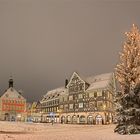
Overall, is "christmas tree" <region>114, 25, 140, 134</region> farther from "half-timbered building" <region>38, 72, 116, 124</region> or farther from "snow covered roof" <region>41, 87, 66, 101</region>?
"half-timbered building" <region>38, 72, 116, 124</region>

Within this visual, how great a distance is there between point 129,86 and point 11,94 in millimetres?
25432

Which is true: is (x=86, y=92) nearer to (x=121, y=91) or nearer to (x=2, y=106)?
(x=2, y=106)

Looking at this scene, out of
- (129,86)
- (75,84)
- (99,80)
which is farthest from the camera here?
(75,84)

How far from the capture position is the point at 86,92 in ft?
150

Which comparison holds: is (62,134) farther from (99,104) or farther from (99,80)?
(99,80)

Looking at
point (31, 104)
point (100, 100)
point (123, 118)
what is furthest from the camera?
point (100, 100)

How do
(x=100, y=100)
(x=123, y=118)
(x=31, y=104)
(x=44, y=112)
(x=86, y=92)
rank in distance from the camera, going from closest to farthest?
1. (x=123, y=118)
2. (x=31, y=104)
3. (x=44, y=112)
4. (x=100, y=100)
5. (x=86, y=92)

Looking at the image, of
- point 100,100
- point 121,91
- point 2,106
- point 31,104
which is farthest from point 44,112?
point 121,91

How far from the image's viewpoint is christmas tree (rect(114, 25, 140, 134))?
58.5 feet

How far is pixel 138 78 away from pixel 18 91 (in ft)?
72.6

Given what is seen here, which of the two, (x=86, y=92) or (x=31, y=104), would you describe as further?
(x=86, y=92)

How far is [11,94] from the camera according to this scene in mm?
41156

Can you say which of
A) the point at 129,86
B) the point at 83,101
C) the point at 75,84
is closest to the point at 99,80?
the point at 83,101

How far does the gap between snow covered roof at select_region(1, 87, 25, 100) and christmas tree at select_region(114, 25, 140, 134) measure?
21.0 meters
